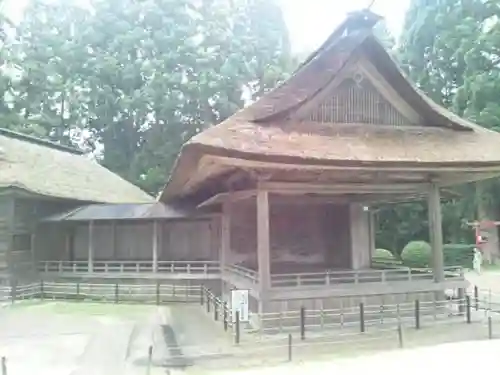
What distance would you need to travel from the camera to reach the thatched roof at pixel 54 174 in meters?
19.6

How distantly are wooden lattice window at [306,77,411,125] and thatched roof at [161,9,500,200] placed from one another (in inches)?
4.0

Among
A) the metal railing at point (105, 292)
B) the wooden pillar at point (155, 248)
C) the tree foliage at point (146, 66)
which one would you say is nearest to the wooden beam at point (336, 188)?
the metal railing at point (105, 292)

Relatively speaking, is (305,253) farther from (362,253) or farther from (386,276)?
(386,276)

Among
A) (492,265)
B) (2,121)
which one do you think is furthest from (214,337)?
(2,121)

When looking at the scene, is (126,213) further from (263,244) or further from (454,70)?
(454,70)

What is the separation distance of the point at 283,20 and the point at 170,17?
825cm

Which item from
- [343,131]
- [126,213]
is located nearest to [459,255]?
[126,213]

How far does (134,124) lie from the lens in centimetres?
3950

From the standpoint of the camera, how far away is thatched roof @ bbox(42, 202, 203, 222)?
19281 mm

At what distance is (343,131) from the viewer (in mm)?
11992

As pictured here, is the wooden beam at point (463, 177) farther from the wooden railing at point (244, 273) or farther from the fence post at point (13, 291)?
the fence post at point (13, 291)

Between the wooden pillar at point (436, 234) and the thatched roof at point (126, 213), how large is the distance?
902cm

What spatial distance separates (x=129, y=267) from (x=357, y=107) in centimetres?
1095

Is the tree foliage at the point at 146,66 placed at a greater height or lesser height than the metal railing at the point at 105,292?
greater
